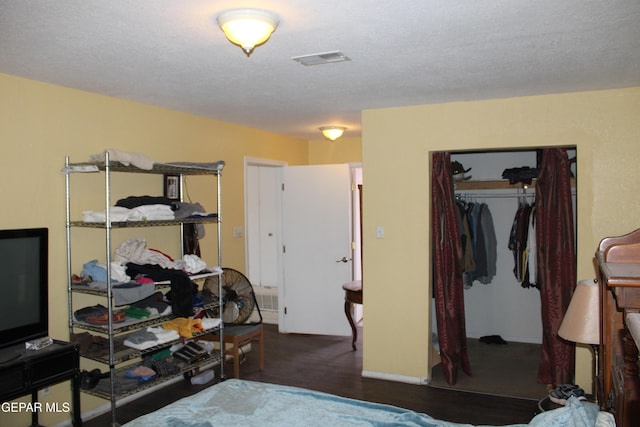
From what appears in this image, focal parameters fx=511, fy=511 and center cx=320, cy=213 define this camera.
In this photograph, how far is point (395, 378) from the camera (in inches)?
175

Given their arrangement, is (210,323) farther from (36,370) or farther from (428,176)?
(428,176)

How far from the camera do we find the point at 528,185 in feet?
16.8

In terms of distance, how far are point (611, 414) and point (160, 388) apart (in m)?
3.52

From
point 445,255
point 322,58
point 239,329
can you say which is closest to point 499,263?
point 445,255

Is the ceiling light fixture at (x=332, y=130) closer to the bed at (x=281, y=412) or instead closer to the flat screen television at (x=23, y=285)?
the flat screen television at (x=23, y=285)

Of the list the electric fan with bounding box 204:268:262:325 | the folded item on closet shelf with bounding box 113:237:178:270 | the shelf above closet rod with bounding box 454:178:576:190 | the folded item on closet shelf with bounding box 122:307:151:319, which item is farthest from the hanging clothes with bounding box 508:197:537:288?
the folded item on closet shelf with bounding box 122:307:151:319

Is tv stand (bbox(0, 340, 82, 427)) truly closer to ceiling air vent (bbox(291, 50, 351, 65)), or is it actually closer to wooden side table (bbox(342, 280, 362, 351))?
ceiling air vent (bbox(291, 50, 351, 65))

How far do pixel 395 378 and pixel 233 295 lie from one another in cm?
160

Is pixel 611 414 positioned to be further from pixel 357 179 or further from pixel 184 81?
pixel 357 179

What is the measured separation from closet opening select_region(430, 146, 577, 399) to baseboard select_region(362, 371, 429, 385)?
1.74ft

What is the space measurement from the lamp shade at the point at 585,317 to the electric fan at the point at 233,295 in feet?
8.97

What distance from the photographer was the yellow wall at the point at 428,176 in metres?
3.77

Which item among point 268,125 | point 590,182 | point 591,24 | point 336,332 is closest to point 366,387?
point 336,332

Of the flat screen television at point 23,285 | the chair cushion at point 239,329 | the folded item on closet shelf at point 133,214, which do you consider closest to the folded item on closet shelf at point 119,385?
the flat screen television at point 23,285
